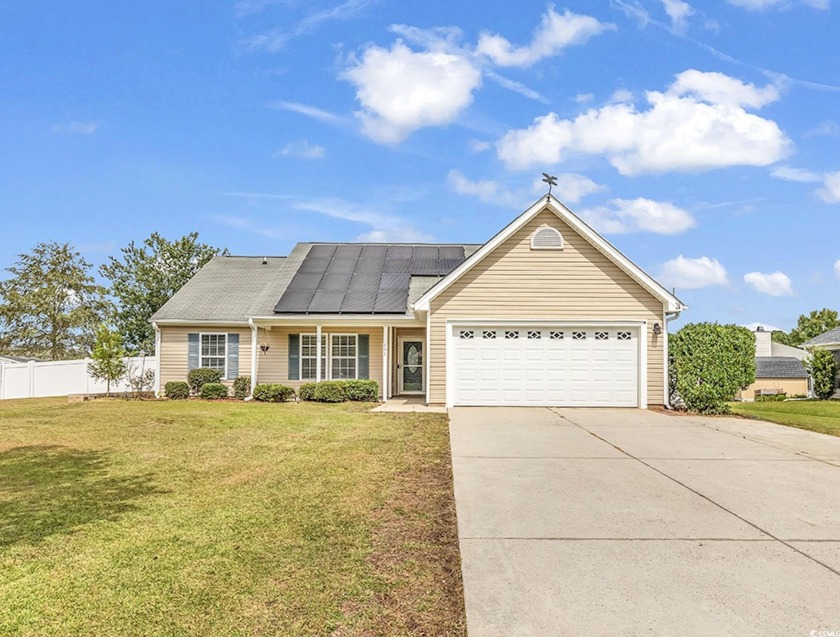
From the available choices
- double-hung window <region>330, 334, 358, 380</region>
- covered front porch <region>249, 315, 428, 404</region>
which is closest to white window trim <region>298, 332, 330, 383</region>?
covered front porch <region>249, 315, 428, 404</region>

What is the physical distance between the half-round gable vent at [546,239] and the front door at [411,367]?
20.3 ft

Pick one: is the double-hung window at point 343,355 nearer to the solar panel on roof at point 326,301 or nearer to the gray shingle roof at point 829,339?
the solar panel on roof at point 326,301

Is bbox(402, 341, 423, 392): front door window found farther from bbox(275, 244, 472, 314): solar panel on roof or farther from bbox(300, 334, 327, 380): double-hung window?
bbox(300, 334, 327, 380): double-hung window

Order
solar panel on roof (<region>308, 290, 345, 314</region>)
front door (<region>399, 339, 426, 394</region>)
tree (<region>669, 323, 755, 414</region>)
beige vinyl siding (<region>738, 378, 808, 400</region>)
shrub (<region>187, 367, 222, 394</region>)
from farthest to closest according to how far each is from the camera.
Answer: beige vinyl siding (<region>738, 378, 808, 400</region>) → front door (<region>399, 339, 426, 394</region>) → shrub (<region>187, 367, 222, 394</region>) → solar panel on roof (<region>308, 290, 345, 314</region>) → tree (<region>669, 323, 755, 414</region>)

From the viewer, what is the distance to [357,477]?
671cm

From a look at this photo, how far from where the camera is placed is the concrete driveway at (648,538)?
3.20 meters

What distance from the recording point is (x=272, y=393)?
1755 cm

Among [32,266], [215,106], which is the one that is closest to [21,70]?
[215,106]

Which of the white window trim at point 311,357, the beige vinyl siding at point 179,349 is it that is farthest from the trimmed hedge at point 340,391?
the beige vinyl siding at point 179,349

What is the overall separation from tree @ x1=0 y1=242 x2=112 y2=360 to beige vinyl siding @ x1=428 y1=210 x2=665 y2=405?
99.0ft

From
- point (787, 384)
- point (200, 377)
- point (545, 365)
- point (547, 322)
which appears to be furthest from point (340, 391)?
point (787, 384)

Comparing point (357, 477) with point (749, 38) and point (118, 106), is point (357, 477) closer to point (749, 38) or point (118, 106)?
point (749, 38)

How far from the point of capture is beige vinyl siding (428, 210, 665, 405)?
50.4ft

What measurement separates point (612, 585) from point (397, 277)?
17.3 m
